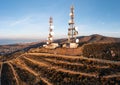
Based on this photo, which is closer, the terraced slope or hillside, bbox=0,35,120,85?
the terraced slope

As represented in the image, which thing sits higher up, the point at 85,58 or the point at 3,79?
the point at 85,58

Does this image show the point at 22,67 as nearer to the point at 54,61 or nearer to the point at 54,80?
the point at 54,61

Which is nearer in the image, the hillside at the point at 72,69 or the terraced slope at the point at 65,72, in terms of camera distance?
the terraced slope at the point at 65,72

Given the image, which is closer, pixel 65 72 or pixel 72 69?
pixel 65 72

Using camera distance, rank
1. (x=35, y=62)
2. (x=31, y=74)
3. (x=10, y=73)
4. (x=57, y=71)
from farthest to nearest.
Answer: (x=35, y=62)
(x=10, y=73)
(x=31, y=74)
(x=57, y=71)

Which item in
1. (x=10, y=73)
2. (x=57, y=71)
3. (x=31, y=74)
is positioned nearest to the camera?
(x=57, y=71)

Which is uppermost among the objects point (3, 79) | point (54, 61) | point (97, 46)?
point (97, 46)

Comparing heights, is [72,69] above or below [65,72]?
above

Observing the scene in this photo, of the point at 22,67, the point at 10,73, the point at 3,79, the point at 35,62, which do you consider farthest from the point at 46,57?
the point at 3,79
